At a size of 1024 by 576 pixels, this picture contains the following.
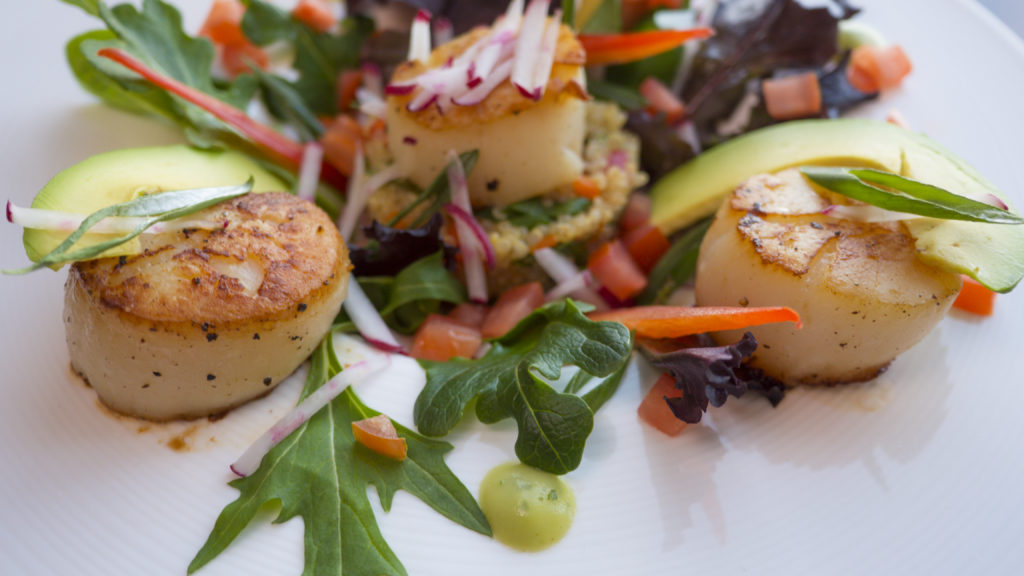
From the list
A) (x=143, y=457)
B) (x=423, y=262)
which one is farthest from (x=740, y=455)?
(x=143, y=457)

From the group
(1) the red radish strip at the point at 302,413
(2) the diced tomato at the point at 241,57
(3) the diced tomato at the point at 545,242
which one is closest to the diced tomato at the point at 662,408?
(3) the diced tomato at the point at 545,242

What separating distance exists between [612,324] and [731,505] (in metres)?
0.52

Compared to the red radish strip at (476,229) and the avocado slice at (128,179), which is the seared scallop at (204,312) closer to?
the avocado slice at (128,179)

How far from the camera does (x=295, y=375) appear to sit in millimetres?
2064

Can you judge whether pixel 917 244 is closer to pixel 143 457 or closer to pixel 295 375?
pixel 295 375

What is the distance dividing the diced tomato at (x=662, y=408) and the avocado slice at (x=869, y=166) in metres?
0.71

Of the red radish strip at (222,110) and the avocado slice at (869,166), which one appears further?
the red radish strip at (222,110)

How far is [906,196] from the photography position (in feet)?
6.12

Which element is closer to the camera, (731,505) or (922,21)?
(731,505)

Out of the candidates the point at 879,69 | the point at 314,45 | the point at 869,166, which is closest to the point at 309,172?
the point at 314,45

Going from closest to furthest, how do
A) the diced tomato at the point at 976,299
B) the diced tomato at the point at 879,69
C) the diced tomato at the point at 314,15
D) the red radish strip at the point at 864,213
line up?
the red radish strip at the point at 864,213, the diced tomato at the point at 976,299, the diced tomato at the point at 879,69, the diced tomato at the point at 314,15

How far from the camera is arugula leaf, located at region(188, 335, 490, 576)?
65.1 inches

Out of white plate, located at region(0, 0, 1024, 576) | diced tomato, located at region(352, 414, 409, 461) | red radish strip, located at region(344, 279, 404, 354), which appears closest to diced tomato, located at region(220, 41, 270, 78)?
white plate, located at region(0, 0, 1024, 576)

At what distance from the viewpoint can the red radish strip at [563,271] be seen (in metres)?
2.48
